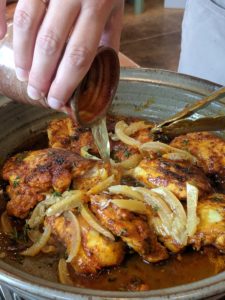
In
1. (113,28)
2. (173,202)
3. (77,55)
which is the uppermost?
(77,55)

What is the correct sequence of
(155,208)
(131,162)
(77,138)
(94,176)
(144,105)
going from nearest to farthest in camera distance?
1. (155,208)
2. (94,176)
3. (131,162)
4. (77,138)
5. (144,105)

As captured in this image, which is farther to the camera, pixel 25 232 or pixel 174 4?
pixel 174 4

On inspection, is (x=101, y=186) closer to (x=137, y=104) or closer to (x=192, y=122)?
(x=192, y=122)

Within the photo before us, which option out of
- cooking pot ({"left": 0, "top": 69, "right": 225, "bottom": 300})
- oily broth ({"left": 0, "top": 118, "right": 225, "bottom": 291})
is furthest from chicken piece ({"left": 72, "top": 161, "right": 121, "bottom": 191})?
cooking pot ({"left": 0, "top": 69, "right": 225, "bottom": 300})

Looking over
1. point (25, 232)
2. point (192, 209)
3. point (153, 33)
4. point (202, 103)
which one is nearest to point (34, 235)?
point (25, 232)

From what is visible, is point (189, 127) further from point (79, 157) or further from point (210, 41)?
point (210, 41)

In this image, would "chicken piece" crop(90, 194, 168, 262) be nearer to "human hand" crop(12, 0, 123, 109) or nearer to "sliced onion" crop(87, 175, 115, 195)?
"sliced onion" crop(87, 175, 115, 195)

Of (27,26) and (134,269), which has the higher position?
(27,26)

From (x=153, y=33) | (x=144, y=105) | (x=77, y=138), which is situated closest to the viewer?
(x=77, y=138)
